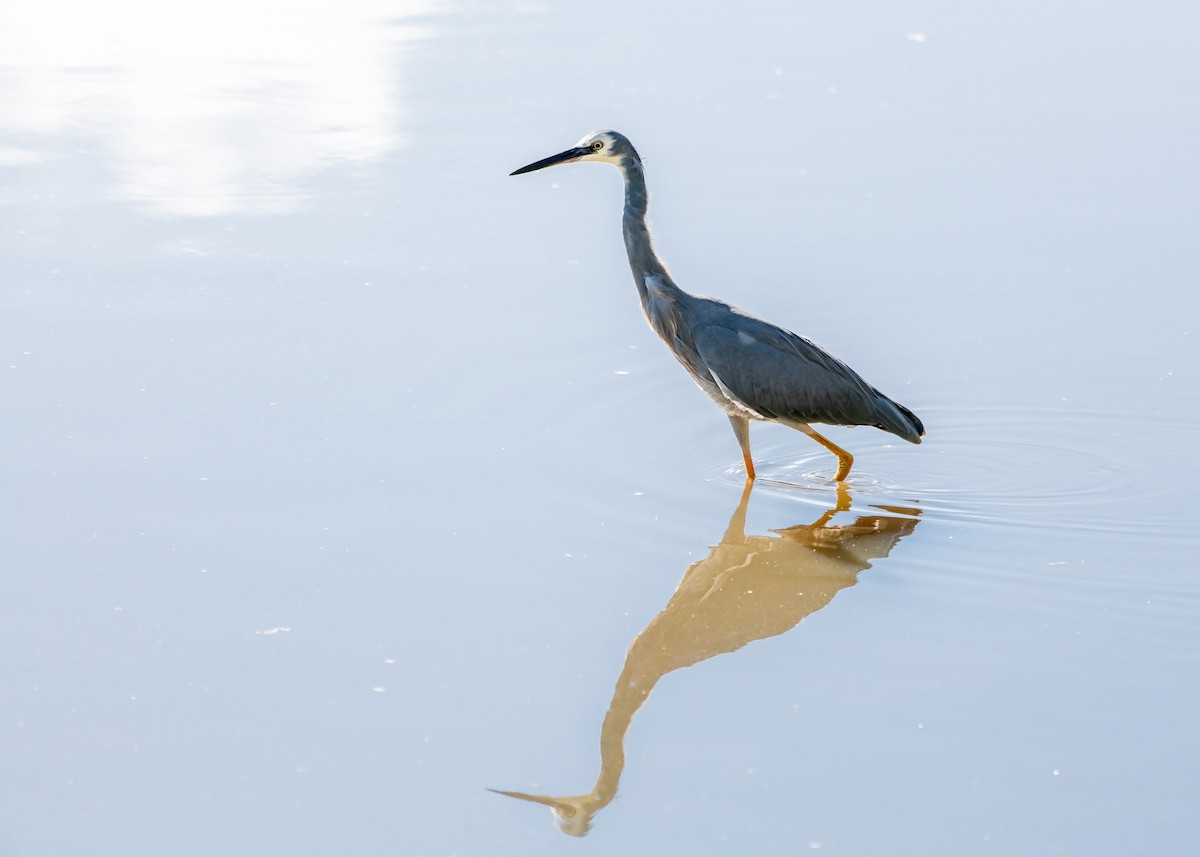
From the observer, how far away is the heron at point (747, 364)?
22.6ft

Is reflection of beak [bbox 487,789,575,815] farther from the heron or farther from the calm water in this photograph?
the heron

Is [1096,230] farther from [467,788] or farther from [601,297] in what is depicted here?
[467,788]

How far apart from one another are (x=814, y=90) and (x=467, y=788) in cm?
776

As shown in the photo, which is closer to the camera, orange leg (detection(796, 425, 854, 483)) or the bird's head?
orange leg (detection(796, 425, 854, 483))

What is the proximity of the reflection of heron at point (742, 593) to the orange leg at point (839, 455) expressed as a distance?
0.46ft

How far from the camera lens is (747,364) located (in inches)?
271

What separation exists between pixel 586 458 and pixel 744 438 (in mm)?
725

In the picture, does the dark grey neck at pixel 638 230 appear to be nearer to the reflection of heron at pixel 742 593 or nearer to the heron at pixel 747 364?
the heron at pixel 747 364

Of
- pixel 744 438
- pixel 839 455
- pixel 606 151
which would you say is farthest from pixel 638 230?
pixel 839 455

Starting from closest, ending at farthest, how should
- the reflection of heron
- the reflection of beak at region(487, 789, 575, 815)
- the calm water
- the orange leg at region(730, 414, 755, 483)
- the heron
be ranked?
the reflection of beak at region(487, 789, 575, 815) < the calm water < the reflection of heron < the heron < the orange leg at region(730, 414, 755, 483)

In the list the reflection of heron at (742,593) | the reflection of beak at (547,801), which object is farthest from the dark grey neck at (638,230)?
the reflection of beak at (547,801)

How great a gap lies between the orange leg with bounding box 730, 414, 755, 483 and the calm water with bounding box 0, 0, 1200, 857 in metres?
0.13

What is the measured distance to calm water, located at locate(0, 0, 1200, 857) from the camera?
15.4 feet

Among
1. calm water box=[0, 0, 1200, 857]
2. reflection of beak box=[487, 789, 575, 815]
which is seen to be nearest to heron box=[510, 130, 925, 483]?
calm water box=[0, 0, 1200, 857]
